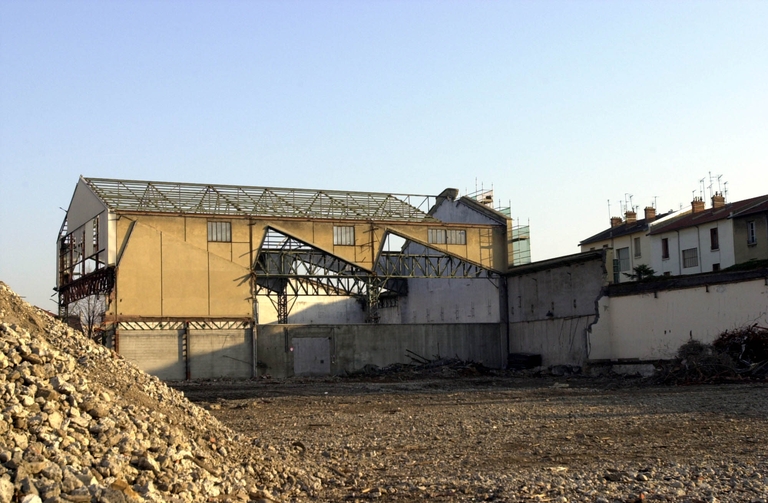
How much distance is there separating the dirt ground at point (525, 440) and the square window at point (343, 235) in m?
15.6

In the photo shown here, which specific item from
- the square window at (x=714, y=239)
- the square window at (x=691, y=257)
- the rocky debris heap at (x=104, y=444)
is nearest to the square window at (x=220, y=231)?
the rocky debris heap at (x=104, y=444)

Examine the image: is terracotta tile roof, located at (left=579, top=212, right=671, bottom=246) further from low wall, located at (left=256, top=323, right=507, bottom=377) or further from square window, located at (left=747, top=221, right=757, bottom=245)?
low wall, located at (left=256, top=323, right=507, bottom=377)

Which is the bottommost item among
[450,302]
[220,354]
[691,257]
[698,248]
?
[220,354]

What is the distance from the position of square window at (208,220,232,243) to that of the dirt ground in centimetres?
1365

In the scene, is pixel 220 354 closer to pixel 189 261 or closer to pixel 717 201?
pixel 189 261

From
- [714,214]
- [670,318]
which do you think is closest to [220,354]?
[670,318]

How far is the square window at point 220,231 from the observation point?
39438mm

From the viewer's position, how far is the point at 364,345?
139ft

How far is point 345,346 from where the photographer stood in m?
41.9

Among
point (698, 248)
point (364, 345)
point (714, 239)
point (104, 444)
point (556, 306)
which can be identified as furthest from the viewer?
point (698, 248)

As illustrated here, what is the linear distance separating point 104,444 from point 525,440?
26.9ft

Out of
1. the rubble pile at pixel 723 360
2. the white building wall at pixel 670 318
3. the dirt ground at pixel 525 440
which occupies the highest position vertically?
the white building wall at pixel 670 318

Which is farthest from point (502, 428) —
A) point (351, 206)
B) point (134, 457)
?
point (351, 206)

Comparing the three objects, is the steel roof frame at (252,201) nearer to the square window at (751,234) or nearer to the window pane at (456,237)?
the window pane at (456,237)
